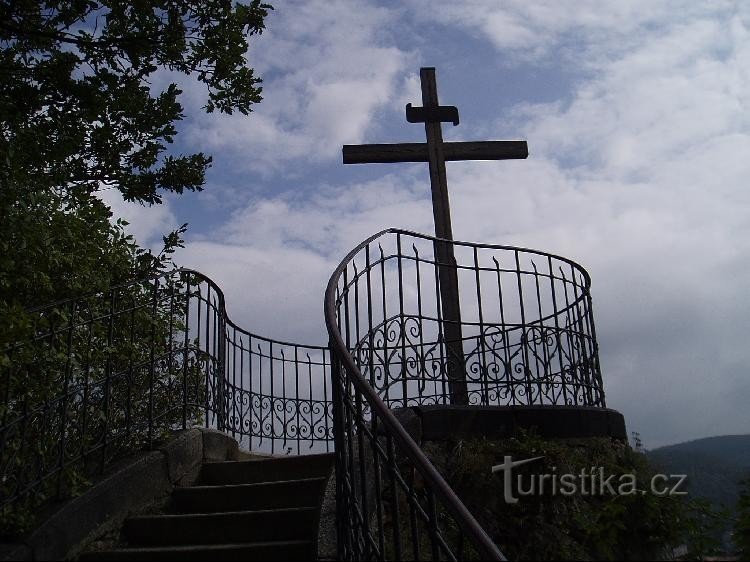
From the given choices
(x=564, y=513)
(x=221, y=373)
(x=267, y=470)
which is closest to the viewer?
(x=564, y=513)

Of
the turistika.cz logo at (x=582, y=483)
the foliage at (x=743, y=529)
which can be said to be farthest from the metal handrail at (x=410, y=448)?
the foliage at (x=743, y=529)

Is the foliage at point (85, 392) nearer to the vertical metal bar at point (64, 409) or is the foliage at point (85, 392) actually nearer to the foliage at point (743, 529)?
the vertical metal bar at point (64, 409)

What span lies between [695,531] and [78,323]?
173 inches

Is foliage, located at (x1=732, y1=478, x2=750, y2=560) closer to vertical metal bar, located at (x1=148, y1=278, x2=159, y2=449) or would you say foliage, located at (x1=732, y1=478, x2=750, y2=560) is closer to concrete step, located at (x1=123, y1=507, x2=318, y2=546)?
concrete step, located at (x1=123, y1=507, x2=318, y2=546)

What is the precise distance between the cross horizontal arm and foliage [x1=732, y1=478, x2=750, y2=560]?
4.90 meters

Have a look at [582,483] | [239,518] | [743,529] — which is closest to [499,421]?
[582,483]

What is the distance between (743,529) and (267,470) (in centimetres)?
323

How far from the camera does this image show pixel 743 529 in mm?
4598

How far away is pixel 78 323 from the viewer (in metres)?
4.72

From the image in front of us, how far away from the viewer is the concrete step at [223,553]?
4.00 metres

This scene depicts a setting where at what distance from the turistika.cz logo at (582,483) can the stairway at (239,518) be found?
1.25 metres

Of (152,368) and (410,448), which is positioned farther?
(152,368)

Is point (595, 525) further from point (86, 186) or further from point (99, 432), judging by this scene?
point (86, 186)

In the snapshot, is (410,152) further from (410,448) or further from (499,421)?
(410,448)
